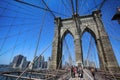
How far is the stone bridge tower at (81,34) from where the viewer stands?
11828mm

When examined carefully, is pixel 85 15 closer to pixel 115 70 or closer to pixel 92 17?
pixel 92 17

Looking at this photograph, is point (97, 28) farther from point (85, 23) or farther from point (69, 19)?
point (69, 19)

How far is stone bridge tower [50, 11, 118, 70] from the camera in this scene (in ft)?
38.8

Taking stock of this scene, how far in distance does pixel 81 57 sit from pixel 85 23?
23.0 feet

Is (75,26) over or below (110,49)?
over

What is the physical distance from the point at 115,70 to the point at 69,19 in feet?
40.0

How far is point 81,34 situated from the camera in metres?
15.1

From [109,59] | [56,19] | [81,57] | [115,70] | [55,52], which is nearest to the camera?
[115,70]

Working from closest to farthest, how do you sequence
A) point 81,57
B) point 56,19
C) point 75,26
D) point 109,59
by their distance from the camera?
point 109,59 → point 81,57 → point 75,26 → point 56,19

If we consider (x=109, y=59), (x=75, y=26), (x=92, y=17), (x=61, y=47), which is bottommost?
(x=109, y=59)

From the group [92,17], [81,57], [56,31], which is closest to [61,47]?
[56,31]

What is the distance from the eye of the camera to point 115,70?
412 inches

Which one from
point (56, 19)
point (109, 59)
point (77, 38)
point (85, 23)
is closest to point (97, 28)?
point (85, 23)

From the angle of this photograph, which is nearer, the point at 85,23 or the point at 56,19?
the point at 85,23
